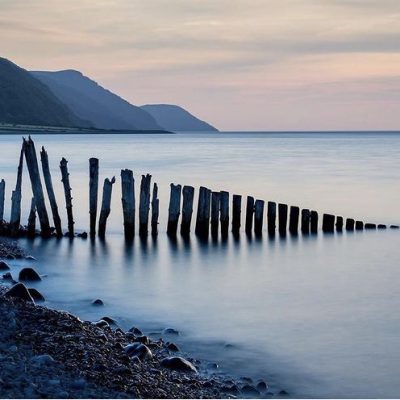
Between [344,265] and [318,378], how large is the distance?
26.9ft

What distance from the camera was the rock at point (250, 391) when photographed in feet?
28.2

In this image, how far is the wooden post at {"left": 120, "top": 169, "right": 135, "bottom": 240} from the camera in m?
18.8

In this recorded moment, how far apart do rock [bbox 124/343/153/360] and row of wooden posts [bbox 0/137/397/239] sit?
385 inches

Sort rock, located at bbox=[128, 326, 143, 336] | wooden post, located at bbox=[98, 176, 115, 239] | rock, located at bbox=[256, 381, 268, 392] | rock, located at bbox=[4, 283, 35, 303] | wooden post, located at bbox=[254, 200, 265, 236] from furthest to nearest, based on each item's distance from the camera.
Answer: wooden post, located at bbox=[254, 200, 265, 236] → wooden post, located at bbox=[98, 176, 115, 239] → rock, located at bbox=[4, 283, 35, 303] → rock, located at bbox=[128, 326, 143, 336] → rock, located at bbox=[256, 381, 268, 392]

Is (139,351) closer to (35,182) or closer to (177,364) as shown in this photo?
(177,364)

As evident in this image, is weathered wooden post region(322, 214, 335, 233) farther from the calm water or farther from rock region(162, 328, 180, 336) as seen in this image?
rock region(162, 328, 180, 336)

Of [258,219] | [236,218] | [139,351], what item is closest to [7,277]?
[139,351]

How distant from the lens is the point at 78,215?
83.0ft

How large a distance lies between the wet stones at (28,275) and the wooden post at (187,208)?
5.54m

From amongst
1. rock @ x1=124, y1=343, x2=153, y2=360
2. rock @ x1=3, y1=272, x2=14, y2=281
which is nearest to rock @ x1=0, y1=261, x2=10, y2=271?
rock @ x1=3, y1=272, x2=14, y2=281

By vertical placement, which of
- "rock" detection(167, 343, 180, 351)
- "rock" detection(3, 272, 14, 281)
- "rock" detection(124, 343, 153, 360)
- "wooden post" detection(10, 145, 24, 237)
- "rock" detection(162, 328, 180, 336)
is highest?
"wooden post" detection(10, 145, 24, 237)

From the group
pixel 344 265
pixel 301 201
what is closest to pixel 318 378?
pixel 344 265

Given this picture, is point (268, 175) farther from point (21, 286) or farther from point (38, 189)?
point (21, 286)

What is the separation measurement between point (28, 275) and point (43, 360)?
258 inches
